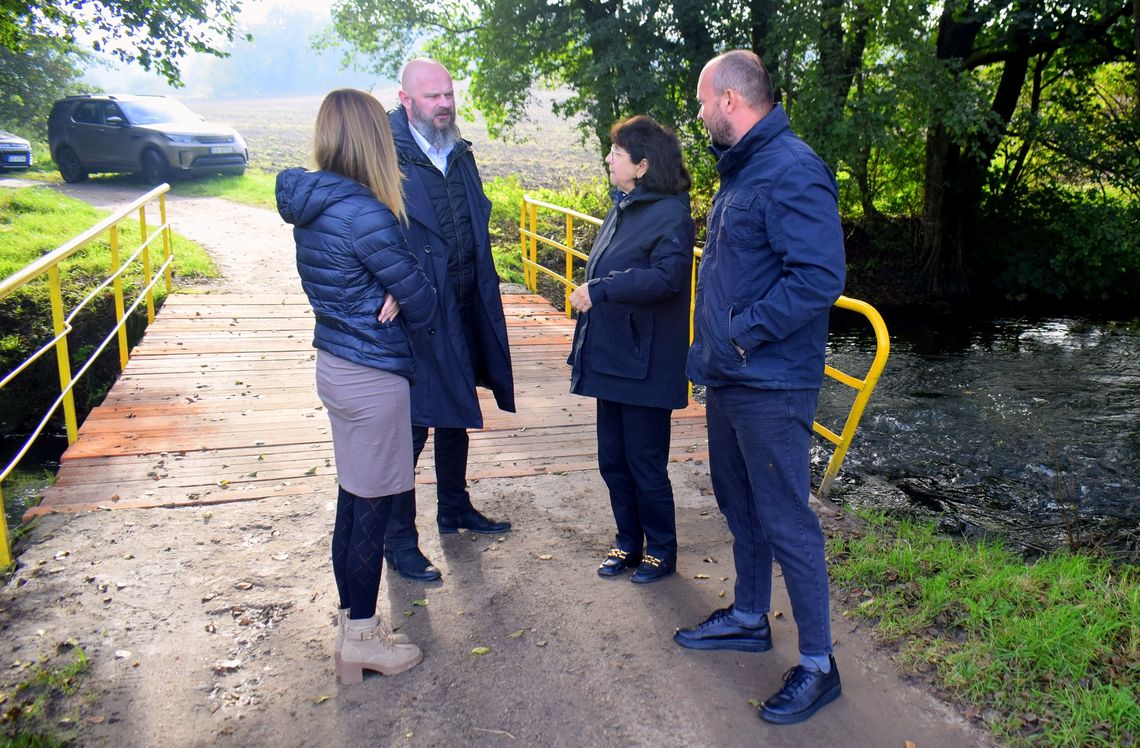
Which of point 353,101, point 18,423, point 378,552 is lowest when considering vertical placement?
point 18,423

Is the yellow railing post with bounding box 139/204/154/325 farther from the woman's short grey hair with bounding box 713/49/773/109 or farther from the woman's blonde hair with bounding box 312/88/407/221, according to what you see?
the woman's short grey hair with bounding box 713/49/773/109

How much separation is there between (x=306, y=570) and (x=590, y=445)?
2100 mm

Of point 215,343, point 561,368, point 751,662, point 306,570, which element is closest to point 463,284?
point 306,570

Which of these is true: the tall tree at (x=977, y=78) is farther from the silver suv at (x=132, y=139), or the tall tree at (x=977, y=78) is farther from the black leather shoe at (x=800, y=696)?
the silver suv at (x=132, y=139)

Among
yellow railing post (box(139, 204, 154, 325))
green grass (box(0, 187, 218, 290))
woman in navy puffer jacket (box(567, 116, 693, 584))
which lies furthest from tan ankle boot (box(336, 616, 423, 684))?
green grass (box(0, 187, 218, 290))

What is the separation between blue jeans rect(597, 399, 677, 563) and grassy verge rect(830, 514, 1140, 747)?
771 mm

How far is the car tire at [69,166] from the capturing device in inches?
684

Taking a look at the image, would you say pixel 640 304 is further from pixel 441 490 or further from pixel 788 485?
pixel 441 490

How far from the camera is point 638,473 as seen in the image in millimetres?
3738

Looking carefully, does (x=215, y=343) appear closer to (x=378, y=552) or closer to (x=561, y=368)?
(x=561, y=368)

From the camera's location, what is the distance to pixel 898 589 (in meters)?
3.75

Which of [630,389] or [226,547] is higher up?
[630,389]

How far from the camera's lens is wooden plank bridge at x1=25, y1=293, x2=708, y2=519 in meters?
4.80

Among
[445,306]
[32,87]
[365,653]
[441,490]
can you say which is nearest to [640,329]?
[445,306]
